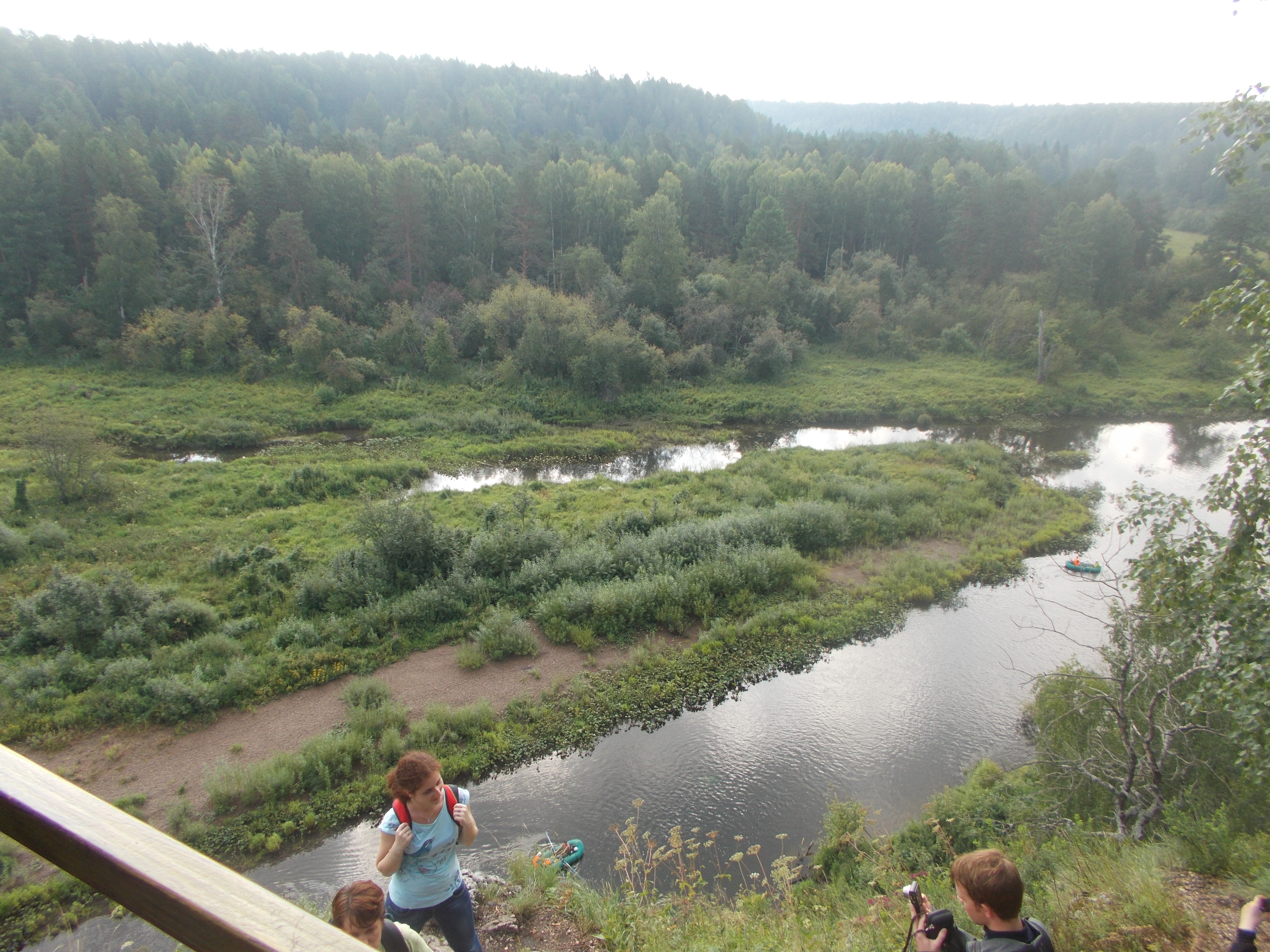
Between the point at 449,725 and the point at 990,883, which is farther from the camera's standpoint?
the point at 449,725

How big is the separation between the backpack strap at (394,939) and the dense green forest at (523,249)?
32938 mm

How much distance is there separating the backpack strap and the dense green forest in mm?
32938

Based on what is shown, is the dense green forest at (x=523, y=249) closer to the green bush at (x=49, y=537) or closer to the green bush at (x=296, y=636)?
the green bush at (x=49, y=537)

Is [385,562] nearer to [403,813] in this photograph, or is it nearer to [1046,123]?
[403,813]

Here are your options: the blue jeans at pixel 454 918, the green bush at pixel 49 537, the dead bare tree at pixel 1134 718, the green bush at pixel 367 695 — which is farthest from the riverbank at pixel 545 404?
the blue jeans at pixel 454 918

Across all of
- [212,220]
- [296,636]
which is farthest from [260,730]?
[212,220]

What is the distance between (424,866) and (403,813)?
1.59 ft

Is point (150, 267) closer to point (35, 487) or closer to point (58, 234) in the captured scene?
point (58, 234)

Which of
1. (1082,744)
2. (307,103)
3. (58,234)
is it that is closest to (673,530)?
(1082,744)

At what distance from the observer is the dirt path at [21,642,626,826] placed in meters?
10.2

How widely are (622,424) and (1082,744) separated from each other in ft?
87.1

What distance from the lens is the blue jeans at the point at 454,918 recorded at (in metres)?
4.93

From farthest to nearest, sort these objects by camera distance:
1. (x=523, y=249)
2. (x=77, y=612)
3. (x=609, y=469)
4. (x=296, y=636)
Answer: (x=523, y=249) < (x=609, y=469) < (x=296, y=636) < (x=77, y=612)

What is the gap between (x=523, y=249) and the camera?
4828 centimetres
